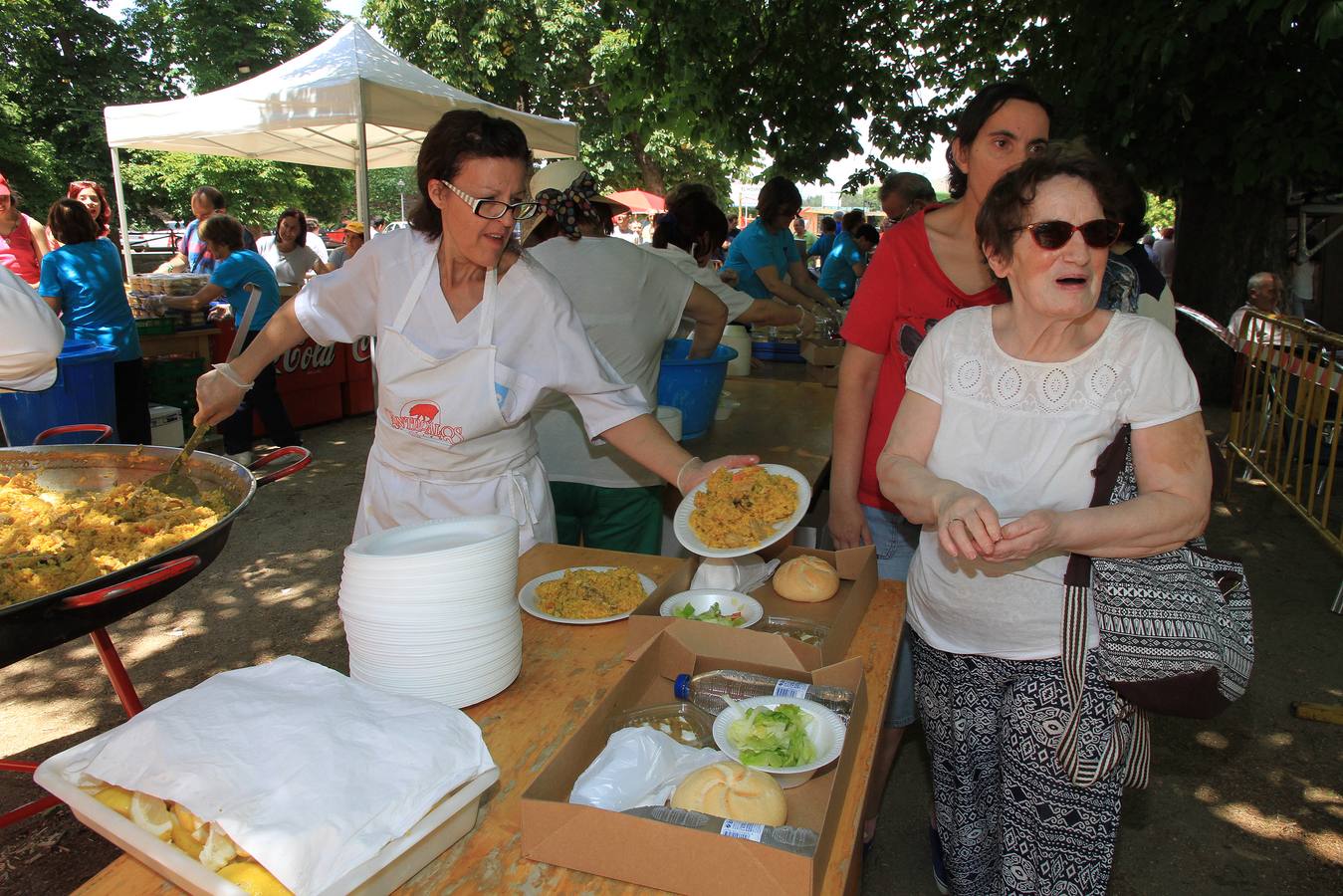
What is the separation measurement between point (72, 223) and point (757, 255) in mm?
4864

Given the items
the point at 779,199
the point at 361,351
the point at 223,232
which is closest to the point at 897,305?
the point at 779,199

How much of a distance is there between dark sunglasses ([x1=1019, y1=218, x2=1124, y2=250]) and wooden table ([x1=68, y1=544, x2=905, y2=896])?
934 millimetres

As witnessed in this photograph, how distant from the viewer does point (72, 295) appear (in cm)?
596

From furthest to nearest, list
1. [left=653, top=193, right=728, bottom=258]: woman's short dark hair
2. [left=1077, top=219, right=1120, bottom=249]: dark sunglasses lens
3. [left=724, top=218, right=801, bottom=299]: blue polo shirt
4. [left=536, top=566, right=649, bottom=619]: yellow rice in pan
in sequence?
[left=724, top=218, right=801, bottom=299]: blue polo shirt → [left=653, top=193, right=728, bottom=258]: woman's short dark hair → [left=536, top=566, right=649, bottom=619]: yellow rice in pan → [left=1077, top=219, right=1120, bottom=249]: dark sunglasses lens

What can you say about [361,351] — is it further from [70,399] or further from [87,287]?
[70,399]

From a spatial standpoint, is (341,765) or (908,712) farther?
(908,712)

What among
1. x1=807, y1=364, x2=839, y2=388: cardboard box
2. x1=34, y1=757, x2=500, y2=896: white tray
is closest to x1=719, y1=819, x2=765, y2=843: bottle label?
x1=34, y1=757, x2=500, y2=896: white tray

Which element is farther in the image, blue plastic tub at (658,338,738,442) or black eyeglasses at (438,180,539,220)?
blue plastic tub at (658,338,738,442)

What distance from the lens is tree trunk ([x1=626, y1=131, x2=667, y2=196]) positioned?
94.7 feet

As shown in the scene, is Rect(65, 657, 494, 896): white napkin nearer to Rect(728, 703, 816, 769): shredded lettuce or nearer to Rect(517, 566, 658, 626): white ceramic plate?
Rect(728, 703, 816, 769): shredded lettuce

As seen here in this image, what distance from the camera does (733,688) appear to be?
65.1 inches

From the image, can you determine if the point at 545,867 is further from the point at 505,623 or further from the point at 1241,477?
the point at 1241,477

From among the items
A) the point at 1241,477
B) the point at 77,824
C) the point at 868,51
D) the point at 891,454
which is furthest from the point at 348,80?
the point at 1241,477

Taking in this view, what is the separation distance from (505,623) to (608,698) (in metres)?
0.26
